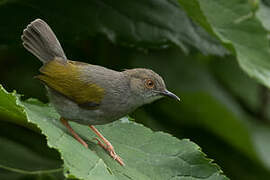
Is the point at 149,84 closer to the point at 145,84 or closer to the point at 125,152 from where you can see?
the point at 145,84

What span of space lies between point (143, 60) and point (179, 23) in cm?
116

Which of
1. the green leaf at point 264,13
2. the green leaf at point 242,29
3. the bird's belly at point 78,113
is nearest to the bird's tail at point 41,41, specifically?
the bird's belly at point 78,113

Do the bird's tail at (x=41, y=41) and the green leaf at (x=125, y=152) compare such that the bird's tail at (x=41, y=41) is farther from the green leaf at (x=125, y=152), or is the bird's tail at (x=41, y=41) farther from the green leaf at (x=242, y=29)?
the green leaf at (x=242, y=29)

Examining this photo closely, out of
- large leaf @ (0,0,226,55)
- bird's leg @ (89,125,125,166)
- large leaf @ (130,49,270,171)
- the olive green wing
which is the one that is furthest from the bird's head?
large leaf @ (130,49,270,171)

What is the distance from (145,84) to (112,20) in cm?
108

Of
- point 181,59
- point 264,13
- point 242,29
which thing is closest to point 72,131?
point 242,29

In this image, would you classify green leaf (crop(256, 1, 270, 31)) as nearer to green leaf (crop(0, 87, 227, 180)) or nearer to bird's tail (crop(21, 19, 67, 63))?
green leaf (crop(0, 87, 227, 180))

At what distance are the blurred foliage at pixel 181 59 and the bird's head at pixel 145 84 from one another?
69 cm

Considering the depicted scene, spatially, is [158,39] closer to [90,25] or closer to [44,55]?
[90,25]

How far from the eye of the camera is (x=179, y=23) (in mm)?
5969

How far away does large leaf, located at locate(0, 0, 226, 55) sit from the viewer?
5766mm

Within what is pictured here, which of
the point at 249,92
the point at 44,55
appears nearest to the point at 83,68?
the point at 44,55

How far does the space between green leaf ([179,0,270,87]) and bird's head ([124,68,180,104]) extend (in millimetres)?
820

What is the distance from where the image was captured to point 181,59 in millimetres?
7336
